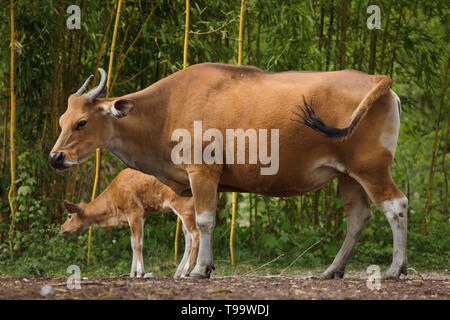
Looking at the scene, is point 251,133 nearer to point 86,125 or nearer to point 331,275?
point 86,125

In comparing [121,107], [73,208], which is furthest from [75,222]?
[121,107]

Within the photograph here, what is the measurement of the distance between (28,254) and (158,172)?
158 inches

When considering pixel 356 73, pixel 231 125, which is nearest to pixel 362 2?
pixel 356 73

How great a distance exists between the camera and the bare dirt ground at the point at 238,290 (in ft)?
16.9

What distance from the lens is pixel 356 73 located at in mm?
6961

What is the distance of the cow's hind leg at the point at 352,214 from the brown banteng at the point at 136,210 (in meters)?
2.11

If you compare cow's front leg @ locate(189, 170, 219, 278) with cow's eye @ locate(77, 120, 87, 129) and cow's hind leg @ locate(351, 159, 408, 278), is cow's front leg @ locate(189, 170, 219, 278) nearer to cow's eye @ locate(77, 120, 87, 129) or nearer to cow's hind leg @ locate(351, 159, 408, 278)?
cow's eye @ locate(77, 120, 87, 129)

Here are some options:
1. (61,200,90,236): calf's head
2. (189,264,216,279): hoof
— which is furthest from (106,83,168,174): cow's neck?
(61,200,90,236): calf's head

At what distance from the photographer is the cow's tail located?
21.0ft

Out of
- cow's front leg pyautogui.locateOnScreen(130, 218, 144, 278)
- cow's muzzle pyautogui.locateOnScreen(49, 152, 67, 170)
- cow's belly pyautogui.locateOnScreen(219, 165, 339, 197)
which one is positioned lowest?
cow's front leg pyautogui.locateOnScreen(130, 218, 144, 278)

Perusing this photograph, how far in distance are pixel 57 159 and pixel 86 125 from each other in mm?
439

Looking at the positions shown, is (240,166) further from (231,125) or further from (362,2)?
(362,2)

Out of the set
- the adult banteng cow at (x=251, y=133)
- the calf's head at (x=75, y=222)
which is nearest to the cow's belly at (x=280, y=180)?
the adult banteng cow at (x=251, y=133)

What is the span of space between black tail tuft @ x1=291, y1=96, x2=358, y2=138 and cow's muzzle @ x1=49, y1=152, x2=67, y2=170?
228cm
